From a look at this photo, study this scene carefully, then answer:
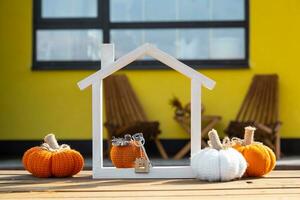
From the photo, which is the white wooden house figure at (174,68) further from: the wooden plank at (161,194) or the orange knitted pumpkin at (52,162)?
the wooden plank at (161,194)

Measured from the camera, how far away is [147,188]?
7.25 ft

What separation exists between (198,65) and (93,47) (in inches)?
52.0

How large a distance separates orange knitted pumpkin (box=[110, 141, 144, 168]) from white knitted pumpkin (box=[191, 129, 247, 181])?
33cm

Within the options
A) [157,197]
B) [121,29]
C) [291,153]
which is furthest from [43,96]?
[157,197]

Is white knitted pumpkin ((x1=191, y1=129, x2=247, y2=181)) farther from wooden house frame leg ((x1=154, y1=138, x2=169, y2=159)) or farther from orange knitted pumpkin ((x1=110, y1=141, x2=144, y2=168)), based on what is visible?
wooden house frame leg ((x1=154, y1=138, x2=169, y2=159))

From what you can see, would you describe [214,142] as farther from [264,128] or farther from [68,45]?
[68,45]

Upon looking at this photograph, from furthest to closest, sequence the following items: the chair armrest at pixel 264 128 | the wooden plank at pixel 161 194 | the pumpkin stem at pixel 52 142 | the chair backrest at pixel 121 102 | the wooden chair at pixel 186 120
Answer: the chair backrest at pixel 121 102 < the wooden chair at pixel 186 120 < the chair armrest at pixel 264 128 < the pumpkin stem at pixel 52 142 < the wooden plank at pixel 161 194

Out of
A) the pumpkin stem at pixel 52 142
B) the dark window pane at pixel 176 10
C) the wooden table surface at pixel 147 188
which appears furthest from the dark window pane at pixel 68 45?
the wooden table surface at pixel 147 188

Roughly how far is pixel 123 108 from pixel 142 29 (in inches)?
40.9

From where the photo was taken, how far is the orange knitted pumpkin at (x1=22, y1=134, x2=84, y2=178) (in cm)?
267

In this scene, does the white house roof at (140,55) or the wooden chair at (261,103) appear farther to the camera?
the wooden chair at (261,103)

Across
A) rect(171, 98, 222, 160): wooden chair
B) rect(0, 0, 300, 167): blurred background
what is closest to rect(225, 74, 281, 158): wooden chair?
rect(0, 0, 300, 167): blurred background

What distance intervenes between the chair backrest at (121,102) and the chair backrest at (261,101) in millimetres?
1227

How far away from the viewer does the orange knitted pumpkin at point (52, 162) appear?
8.75ft
